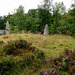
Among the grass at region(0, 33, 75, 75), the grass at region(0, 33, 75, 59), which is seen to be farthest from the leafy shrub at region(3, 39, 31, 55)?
the grass at region(0, 33, 75, 59)

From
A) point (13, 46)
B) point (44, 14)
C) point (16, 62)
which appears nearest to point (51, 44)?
point (13, 46)

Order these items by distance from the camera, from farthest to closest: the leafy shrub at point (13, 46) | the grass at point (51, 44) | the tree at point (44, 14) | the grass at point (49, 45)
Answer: the tree at point (44, 14), the grass at point (51, 44), the leafy shrub at point (13, 46), the grass at point (49, 45)

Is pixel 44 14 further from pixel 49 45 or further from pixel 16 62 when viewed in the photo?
pixel 16 62

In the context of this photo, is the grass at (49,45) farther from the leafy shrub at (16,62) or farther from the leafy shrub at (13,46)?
the leafy shrub at (13,46)

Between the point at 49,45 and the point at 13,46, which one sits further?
the point at 49,45

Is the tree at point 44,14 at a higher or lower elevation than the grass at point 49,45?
higher

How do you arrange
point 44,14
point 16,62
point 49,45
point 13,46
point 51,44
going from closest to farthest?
point 16,62 → point 13,46 → point 49,45 → point 51,44 → point 44,14

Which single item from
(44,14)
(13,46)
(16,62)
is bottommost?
(16,62)

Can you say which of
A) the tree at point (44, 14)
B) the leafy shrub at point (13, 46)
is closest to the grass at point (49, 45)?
the leafy shrub at point (13, 46)

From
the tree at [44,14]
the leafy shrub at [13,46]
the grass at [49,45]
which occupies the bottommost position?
the grass at [49,45]

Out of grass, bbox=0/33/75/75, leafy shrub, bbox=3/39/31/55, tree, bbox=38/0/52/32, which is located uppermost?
tree, bbox=38/0/52/32

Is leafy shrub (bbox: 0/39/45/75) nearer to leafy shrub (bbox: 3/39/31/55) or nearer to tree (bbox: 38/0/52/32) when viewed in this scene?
leafy shrub (bbox: 3/39/31/55)

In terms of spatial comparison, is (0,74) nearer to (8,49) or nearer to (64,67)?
(8,49)

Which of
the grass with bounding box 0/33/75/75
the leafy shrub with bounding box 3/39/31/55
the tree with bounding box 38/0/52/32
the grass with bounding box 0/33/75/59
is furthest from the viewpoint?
the tree with bounding box 38/0/52/32
